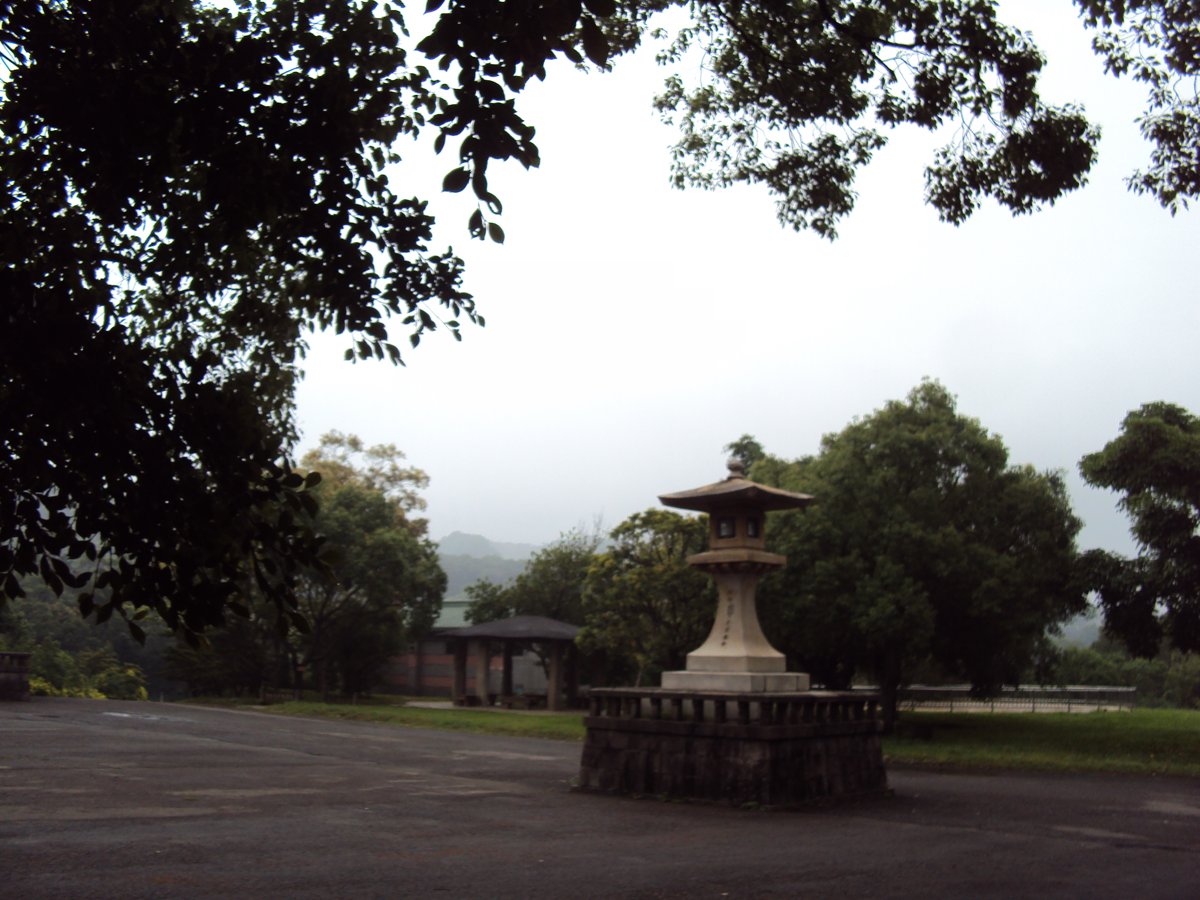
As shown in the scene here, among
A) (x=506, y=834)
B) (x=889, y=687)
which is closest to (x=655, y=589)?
(x=889, y=687)

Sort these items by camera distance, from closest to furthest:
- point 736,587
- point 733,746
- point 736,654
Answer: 1. point 733,746
2. point 736,654
3. point 736,587

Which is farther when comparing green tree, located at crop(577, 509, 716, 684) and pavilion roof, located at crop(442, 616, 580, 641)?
pavilion roof, located at crop(442, 616, 580, 641)

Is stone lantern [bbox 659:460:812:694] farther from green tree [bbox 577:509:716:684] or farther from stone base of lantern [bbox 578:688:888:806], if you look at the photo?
green tree [bbox 577:509:716:684]

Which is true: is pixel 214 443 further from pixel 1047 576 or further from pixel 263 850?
pixel 1047 576

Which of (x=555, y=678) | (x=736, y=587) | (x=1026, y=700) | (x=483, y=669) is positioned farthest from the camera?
(x=1026, y=700)

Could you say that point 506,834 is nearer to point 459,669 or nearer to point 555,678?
point 555,678

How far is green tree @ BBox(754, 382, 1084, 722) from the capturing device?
24031 mm

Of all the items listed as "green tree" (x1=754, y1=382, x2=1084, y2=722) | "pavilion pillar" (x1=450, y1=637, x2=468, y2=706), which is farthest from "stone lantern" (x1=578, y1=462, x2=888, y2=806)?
"pavilion pillar" (x1=450, y1=637, x2=468, y2=706)

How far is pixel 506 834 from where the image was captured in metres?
9.99

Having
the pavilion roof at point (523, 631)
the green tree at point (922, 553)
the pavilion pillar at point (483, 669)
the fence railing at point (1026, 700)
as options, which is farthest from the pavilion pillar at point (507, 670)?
the green tree at point (922, 553)

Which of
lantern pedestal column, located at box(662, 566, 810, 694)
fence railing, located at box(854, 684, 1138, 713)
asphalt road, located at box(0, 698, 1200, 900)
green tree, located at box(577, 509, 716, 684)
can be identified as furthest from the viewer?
fence railing, located at box(854, 684, 1138, 713)

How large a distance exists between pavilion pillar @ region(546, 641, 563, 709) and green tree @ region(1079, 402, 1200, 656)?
18666 millimetres

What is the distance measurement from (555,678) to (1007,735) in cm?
1509

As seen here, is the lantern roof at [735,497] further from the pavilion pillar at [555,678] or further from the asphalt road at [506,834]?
the pavilion pillar at [555,678]
